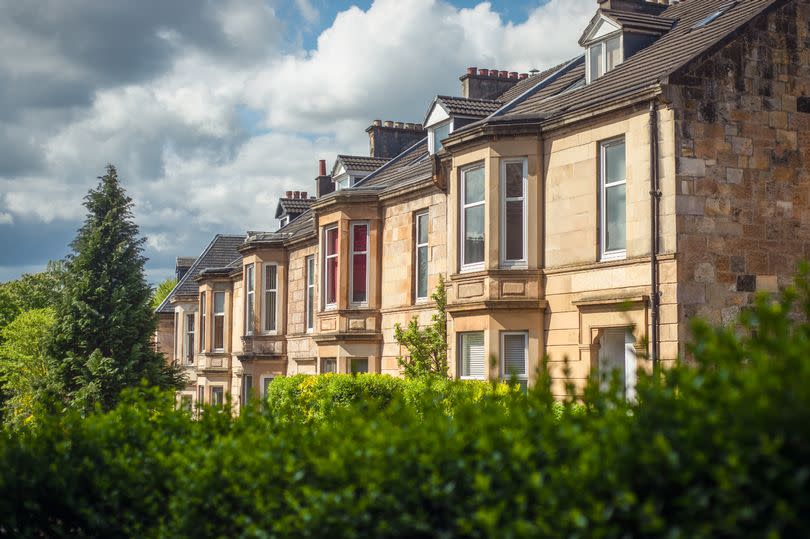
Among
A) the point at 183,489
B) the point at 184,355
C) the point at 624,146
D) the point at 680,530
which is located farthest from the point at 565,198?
the point at 184,355

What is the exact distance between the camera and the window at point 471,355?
856 inches

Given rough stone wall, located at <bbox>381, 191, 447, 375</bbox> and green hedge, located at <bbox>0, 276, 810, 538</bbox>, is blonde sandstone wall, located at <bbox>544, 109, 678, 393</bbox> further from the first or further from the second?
green hedge, located at <bbox>0, 276, 810, 538</bbox>

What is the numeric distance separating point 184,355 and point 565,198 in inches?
1379

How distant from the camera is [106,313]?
36.4 m

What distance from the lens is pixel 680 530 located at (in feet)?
14.5

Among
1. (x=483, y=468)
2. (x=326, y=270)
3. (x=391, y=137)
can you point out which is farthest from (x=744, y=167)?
(x=391, y=137)

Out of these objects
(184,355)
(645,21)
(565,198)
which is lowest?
(184,355)

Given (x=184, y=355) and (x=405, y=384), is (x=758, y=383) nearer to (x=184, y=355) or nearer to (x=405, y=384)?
(x=405, y=384)

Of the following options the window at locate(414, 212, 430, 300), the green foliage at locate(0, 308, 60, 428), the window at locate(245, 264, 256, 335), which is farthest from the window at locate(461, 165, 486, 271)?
the green foliage at locate(0, 308, 60, 428)

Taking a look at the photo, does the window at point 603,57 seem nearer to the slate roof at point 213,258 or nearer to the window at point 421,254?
the window at point 421,254

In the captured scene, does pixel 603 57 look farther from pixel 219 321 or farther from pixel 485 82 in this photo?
pixel 219 321

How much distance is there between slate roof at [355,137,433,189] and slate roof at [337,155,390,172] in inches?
34.0

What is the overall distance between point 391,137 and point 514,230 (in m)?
18.0

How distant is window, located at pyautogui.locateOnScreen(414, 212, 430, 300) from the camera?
2629cm
